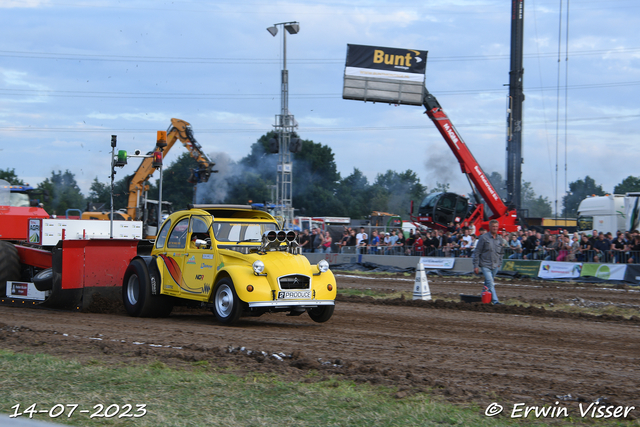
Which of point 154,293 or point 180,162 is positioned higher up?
point 180,162

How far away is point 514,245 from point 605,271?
3473mm

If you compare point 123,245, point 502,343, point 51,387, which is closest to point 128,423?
point 51,387

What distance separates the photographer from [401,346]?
26.9 feet

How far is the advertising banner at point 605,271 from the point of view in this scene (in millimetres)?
20078

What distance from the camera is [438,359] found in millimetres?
7312

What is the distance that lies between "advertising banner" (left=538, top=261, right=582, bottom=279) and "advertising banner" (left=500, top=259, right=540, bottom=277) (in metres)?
0.19

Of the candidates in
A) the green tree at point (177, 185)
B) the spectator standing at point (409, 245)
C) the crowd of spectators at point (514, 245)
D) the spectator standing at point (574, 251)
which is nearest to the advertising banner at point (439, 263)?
the crowd of spectators at point (514, 245)

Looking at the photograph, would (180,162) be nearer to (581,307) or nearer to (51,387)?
(581,307)

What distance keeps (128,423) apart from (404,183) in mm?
110837

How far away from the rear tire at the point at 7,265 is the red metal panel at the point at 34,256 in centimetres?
17

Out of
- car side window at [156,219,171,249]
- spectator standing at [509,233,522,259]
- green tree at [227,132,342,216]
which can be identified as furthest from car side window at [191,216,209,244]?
green tree at [227,132,342,216]

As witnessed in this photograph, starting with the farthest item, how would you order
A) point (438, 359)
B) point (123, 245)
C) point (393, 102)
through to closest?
1. point (393, 102)
2. point (123, 245)
3. point (438, 359)

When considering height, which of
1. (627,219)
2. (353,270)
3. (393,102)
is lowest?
(353,270)

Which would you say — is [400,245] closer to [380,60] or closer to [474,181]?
[474,181]
